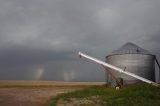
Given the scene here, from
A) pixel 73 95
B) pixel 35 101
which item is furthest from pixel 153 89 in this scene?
pixel 35 101

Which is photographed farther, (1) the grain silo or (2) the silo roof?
(2) the silo roof

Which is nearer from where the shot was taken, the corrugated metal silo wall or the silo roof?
the corrugated metal silo wall

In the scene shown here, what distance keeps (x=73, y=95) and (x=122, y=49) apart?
13185 mm

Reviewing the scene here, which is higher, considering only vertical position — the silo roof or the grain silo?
the silo roof

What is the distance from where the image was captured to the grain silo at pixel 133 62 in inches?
1538

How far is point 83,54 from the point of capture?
41.9 meters

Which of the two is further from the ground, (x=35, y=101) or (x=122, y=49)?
(x=122, y=49)

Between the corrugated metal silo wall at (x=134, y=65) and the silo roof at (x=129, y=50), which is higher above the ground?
the silo roof at (x=129, y=50)

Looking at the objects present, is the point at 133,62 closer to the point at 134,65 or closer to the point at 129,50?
the point at 134,65

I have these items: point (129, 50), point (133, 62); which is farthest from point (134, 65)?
point (129, 50)

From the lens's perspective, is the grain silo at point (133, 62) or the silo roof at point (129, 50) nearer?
the grain silo at point (133, 62)

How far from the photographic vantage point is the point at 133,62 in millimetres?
39219

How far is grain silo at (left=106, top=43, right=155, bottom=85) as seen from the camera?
128ft

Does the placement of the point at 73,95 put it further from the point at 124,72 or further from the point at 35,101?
the point at 124,72
